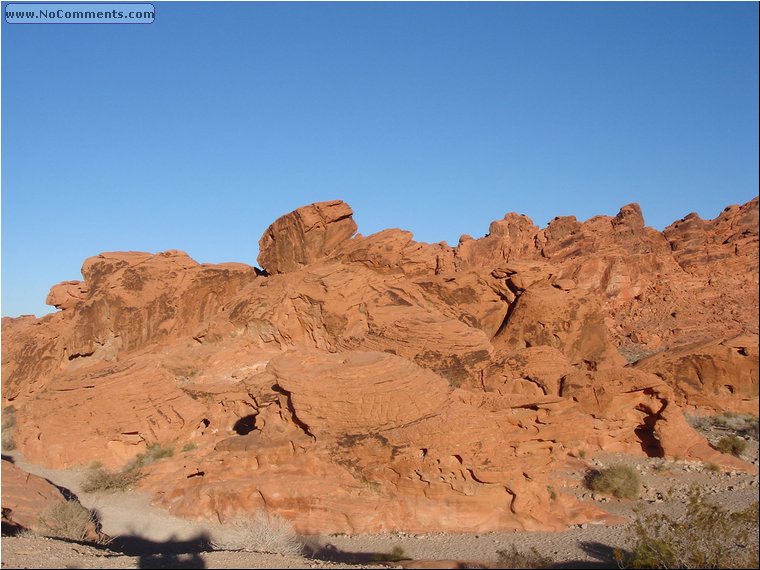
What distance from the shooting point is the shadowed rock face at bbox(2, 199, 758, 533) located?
47.4 ft

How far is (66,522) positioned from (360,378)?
26.4ft

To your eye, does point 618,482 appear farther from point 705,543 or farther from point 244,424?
point 244,424

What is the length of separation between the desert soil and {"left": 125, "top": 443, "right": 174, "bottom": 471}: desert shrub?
180cm

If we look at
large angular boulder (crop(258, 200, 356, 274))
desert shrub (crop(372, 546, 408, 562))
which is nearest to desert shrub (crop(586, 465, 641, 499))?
desert shrub (crop(372, 546, 408, 562))

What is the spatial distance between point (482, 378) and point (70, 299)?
20.1 metres

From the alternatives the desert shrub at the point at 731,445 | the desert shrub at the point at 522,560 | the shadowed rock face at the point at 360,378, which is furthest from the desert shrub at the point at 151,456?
the desert shrub at the point at 731,445

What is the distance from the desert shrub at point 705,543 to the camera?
8.73 metres

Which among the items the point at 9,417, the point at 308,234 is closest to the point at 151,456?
the point at 9,417

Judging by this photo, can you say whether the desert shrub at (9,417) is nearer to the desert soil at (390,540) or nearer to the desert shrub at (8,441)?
the desert shrub at (8,441)

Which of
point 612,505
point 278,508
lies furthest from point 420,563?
point 612,505

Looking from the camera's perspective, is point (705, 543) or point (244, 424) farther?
point (244, 424)

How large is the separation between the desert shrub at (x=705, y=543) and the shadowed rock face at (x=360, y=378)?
2.01 metres

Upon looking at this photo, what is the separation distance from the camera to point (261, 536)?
12.8 metres

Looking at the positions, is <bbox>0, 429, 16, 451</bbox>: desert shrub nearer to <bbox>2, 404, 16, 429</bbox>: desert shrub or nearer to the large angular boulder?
<bbox>2, 404, 16, 429</bbox>: desert shrub
